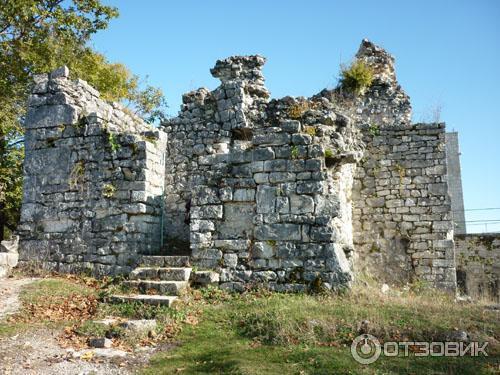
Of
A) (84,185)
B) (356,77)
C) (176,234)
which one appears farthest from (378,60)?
(84,185)

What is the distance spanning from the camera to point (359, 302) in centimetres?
723

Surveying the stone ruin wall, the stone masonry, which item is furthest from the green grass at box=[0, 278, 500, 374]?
the stone ruin wall

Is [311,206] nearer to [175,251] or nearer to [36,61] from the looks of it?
[175,251]

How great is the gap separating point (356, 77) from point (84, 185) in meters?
9.56

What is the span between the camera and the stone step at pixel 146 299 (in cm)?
730

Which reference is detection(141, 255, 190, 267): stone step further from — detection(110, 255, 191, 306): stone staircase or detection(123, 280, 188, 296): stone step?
detection(123, 280, 188, 296): stone step

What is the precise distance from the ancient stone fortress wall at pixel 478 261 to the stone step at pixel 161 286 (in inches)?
446

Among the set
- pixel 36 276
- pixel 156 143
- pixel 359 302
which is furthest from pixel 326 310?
pixel 36 276

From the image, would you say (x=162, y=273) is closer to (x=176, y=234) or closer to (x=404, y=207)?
(x=176, y=234)

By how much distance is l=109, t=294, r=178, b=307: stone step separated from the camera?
7.30 metres

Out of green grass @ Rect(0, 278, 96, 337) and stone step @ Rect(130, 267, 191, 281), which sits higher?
stone step @ Rect(130, 267, 191, 281)

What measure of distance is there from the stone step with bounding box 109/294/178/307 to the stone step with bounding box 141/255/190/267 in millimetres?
983

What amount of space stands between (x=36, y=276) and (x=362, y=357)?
23.0ft

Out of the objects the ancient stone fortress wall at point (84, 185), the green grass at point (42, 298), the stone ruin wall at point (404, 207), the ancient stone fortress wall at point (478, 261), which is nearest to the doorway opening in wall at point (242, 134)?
the ancient stone fortress wall at point (84, 185)
